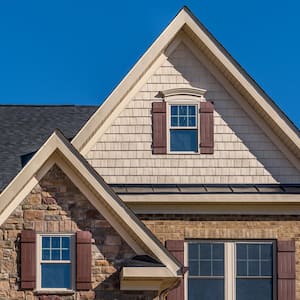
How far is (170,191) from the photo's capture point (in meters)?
22.8

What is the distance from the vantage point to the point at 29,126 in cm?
2655

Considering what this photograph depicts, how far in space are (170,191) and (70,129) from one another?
4.29m

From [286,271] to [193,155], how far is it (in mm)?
3100

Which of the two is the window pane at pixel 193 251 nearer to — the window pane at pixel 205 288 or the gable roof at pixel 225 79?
the window pane at pixel 205 288

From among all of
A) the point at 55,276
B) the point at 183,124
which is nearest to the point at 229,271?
the point at 183,124

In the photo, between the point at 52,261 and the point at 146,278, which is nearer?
the point at 146,278

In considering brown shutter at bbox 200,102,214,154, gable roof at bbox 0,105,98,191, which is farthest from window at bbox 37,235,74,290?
brown shutter at bbox 200,102,214,154

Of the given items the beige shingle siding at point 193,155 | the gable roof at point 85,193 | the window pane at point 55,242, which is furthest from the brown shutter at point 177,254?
the window pane at point 55,242

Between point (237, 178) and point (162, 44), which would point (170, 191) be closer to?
point (237, 178)

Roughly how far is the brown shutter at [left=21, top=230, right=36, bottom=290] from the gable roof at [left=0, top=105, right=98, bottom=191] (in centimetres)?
349

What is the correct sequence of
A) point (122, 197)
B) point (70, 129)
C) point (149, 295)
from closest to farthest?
point (149, 295) → point (122, 197) → point (70, 129)

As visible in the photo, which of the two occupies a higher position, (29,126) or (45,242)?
(29,126)

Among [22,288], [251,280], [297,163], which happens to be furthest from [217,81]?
[22,288]

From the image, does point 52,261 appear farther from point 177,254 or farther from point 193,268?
point 193,268
